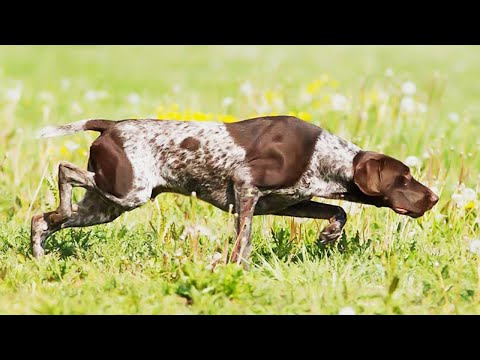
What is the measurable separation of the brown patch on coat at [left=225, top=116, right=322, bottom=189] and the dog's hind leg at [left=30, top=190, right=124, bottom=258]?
1004 mm

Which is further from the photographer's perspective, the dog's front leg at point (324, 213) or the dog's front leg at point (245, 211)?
the dog's front leg at point (324, 213)

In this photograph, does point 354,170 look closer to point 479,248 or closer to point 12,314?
point 479,248

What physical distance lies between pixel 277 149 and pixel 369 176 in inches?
26.1

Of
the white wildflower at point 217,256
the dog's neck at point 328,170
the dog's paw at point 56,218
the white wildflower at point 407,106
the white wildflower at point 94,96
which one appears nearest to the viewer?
the white wildflower at point 217,256

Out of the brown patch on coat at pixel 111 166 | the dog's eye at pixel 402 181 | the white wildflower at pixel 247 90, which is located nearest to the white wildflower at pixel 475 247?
the dog's eye at pixel 402 181

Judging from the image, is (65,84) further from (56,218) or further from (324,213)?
(324,213)

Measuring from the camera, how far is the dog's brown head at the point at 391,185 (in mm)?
6934

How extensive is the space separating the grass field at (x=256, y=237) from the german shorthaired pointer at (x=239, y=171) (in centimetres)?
24

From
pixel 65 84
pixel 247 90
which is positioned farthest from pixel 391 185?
pixel 65 84

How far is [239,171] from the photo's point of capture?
22.7 feet

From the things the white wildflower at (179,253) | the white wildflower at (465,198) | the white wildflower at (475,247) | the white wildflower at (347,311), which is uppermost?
the white wildflower at (465,198)

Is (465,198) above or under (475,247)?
above

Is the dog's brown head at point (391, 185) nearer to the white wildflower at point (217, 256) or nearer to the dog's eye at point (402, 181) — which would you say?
the dog's eye at point (402, 181)

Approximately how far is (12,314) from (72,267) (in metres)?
0.94
